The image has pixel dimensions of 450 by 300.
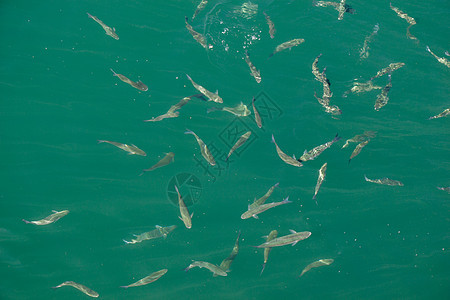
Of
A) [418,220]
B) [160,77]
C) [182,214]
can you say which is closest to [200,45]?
[160,77]

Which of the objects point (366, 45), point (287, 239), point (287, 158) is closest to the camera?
point (287, 239)

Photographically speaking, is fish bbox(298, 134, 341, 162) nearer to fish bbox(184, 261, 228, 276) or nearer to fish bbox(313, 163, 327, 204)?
fish bbox(313, 163, 327, 204)

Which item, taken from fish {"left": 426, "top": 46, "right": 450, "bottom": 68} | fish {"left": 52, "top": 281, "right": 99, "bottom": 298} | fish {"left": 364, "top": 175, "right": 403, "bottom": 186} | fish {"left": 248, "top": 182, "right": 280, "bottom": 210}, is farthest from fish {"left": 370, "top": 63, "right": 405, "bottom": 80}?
fish {"left": 52, "top": 281, "right": 99, "bottom": 298}

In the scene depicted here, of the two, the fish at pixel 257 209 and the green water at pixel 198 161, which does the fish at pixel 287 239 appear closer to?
the green water at pixel 198 161

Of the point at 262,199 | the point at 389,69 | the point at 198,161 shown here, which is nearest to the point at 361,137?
the point at 389,69

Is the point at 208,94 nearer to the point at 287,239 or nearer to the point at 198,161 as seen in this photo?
the point at 198,161

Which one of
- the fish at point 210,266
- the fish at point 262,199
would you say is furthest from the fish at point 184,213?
the fish at point 262,199
